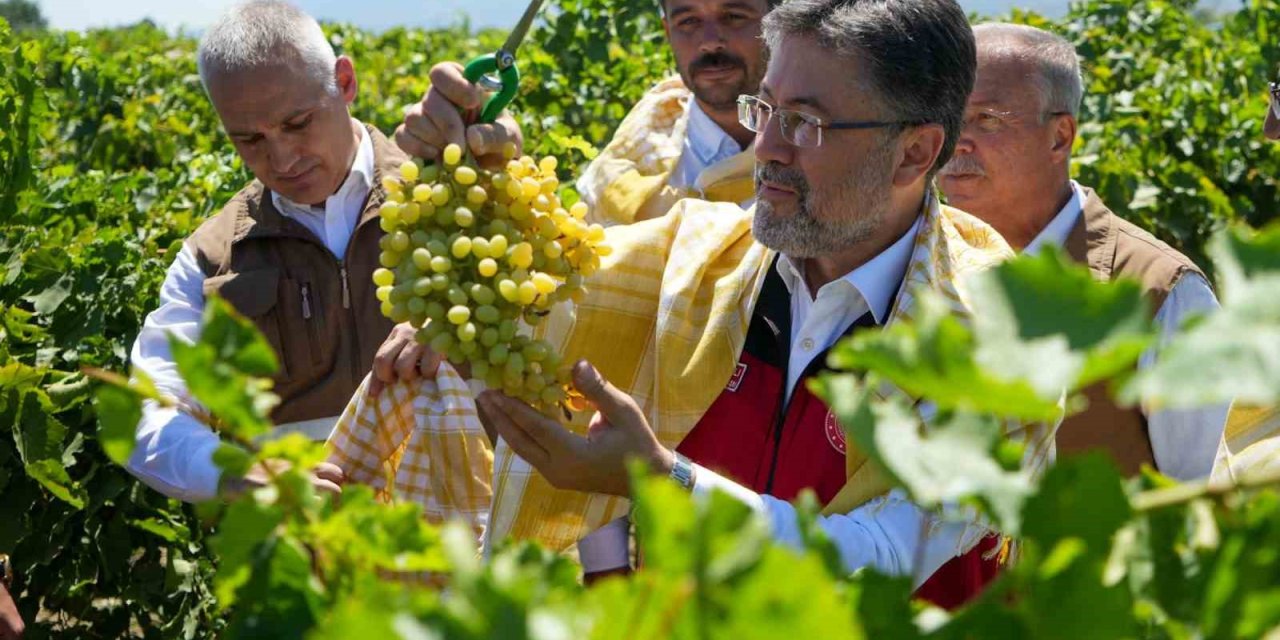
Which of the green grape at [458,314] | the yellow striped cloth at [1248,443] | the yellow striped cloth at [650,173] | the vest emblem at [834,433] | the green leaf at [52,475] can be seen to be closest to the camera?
the green grape at [458,314]

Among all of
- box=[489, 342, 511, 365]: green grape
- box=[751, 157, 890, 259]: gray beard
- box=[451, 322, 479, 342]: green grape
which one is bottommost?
box=[751, 157, 890, 259]: gray beard

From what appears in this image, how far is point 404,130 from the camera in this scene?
214cm

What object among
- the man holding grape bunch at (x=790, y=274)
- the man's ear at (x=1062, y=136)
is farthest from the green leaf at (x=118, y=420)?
the man's ear at (x=1062, y=136)

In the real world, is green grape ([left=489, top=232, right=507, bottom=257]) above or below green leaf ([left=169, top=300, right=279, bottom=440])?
below

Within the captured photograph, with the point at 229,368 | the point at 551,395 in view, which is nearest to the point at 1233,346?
the point at 229,368

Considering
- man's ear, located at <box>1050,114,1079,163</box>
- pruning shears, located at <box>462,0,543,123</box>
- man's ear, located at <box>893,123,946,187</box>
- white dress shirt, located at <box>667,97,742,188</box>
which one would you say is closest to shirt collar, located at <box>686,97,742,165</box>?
white dress shirt, located at <box>667,97,742,188</box>

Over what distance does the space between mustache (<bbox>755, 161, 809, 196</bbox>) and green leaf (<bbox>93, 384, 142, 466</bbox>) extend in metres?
1.56

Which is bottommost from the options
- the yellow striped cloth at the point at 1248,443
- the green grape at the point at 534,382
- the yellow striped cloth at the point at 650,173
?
the yellow striped cloth at the point at 1248,443

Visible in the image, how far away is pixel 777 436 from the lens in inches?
94.0

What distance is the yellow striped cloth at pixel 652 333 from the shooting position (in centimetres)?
239

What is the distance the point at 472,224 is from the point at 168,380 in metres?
1.18

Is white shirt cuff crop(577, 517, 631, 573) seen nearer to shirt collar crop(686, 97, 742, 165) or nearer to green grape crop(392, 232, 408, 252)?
green grape crop(392, 232, 408, 252)

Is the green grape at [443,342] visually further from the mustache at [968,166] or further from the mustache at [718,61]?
the mustache at [718,61]

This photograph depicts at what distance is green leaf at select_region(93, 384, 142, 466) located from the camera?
1.05m
